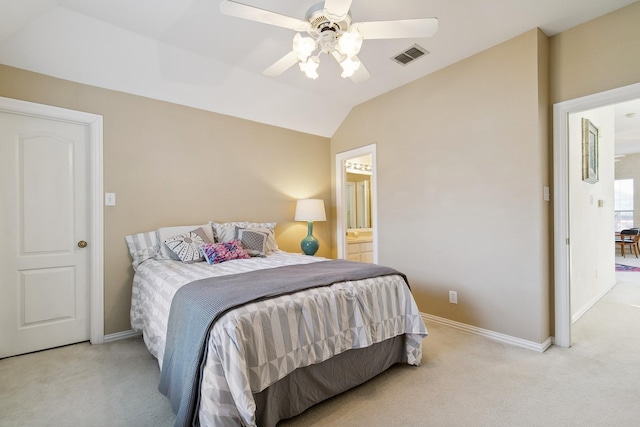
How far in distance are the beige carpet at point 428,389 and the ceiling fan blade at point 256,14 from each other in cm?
225

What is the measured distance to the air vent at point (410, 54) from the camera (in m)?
2.72

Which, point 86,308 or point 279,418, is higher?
point 86,308

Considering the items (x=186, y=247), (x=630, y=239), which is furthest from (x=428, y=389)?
(x=630, y=239)

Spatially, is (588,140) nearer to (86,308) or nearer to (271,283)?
(271,283)

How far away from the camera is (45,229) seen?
2.56 metres

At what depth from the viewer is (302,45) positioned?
1.83 meters

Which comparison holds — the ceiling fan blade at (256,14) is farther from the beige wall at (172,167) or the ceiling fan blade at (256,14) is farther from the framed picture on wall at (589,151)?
the framed picture on wall at (589,151)

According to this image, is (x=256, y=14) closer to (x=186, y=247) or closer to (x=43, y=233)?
(x=186, y=247)

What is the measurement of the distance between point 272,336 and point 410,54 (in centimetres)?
271

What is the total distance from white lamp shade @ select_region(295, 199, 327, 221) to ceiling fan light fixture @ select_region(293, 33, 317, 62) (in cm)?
218

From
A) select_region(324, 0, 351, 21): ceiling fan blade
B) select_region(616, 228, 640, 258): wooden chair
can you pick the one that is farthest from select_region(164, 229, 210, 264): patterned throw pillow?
select_region(616, 228, 640, 258): wooden chair

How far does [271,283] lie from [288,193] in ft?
7.82

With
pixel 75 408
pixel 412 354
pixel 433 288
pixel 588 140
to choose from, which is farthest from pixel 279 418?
pixel 588 140

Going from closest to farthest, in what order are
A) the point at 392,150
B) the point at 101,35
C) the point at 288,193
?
the point at 101,35 → the point at 392,150 → the point at 288,193
